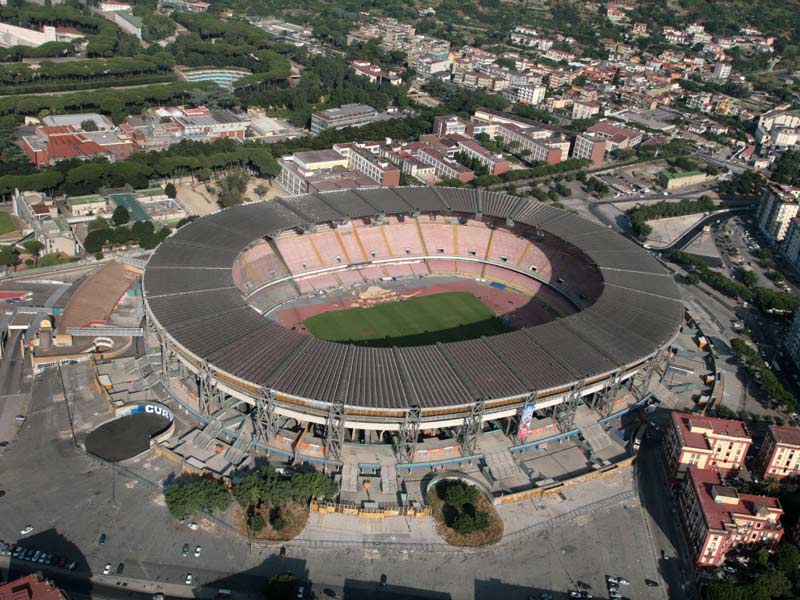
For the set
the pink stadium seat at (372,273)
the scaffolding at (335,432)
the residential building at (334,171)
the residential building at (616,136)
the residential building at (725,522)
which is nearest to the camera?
the residential building at (725,522)

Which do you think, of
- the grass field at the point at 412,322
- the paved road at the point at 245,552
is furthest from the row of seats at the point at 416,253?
the paved road at the point at 245,552

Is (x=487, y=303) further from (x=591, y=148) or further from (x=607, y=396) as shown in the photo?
(x=591, y=148)

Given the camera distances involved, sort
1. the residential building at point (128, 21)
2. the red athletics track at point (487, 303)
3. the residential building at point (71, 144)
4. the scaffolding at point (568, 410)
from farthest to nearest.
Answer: the residential building at point (128, 21)
the residential building at point (71, 144)
the red athletics track at point (487, 303)
the scaffolding at point (568, 410)

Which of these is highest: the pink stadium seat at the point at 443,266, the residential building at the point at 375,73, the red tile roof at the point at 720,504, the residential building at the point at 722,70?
the residential building at the point at 722,70

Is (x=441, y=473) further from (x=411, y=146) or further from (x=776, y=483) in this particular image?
(x=411, y=146)

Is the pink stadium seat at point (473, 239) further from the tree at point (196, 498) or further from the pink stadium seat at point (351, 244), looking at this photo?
the tree at point (196, 498)

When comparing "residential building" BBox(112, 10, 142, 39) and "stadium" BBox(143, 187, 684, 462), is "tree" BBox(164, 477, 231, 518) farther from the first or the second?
"residential building" BBox(112, 10, 142, 39)
